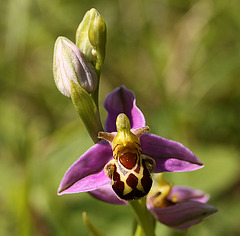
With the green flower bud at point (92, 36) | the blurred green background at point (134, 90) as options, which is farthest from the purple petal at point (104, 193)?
the blurred green background at point (134, 90)

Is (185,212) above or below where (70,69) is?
below

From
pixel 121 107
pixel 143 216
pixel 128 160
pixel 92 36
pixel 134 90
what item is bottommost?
pixel 143 216

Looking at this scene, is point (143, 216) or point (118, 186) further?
point (143, 216)

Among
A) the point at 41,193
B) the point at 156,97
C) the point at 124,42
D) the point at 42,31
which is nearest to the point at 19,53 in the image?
the point at 42,31

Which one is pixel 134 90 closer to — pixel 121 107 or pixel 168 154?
pixel 121 107

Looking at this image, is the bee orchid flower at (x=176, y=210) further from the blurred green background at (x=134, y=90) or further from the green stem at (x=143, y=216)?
the blurred green background at (x=134, y=90)

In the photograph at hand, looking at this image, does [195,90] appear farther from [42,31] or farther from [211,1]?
[42,31]

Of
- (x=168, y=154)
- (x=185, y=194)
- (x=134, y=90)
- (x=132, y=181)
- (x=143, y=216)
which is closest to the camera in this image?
(x=132, y=181)

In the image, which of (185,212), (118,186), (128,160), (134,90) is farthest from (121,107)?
(134,90)
